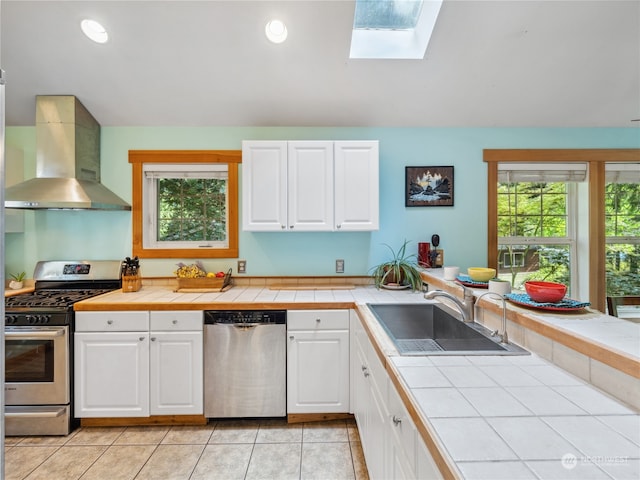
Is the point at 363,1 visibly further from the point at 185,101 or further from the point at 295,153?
the point at 185,101

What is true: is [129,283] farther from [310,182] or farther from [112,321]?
[310,182]

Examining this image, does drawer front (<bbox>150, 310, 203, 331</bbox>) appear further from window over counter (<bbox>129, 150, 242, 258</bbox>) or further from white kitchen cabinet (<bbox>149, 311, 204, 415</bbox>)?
window over counter (<bbox>129, 150, 242, 258</bbox>)

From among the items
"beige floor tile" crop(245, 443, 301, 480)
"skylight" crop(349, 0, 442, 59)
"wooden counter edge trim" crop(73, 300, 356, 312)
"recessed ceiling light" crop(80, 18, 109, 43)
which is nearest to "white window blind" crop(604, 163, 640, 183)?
"skylight" crop(349, 0, 442, 59)

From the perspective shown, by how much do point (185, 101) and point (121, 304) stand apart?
1.63 metres

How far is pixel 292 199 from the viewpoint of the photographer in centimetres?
255

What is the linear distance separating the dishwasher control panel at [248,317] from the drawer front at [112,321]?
0.43 metres

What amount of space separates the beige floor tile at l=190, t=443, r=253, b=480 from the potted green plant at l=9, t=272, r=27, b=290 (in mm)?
2123

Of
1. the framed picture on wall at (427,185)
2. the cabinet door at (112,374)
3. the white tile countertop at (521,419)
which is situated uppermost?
A: the framed picture on wall at (427,185)

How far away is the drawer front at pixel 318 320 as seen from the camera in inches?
88.4

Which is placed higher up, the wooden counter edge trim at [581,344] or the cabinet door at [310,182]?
the cabinet door at [310,182]

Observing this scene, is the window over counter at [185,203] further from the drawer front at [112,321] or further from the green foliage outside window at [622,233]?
the green foliage outside window at [622,233]

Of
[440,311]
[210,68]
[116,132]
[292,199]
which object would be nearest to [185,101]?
[210,68]

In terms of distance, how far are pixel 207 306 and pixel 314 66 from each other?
186 cm

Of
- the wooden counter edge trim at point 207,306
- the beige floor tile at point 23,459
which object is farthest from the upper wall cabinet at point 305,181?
the beige floor tile at point 23,459
